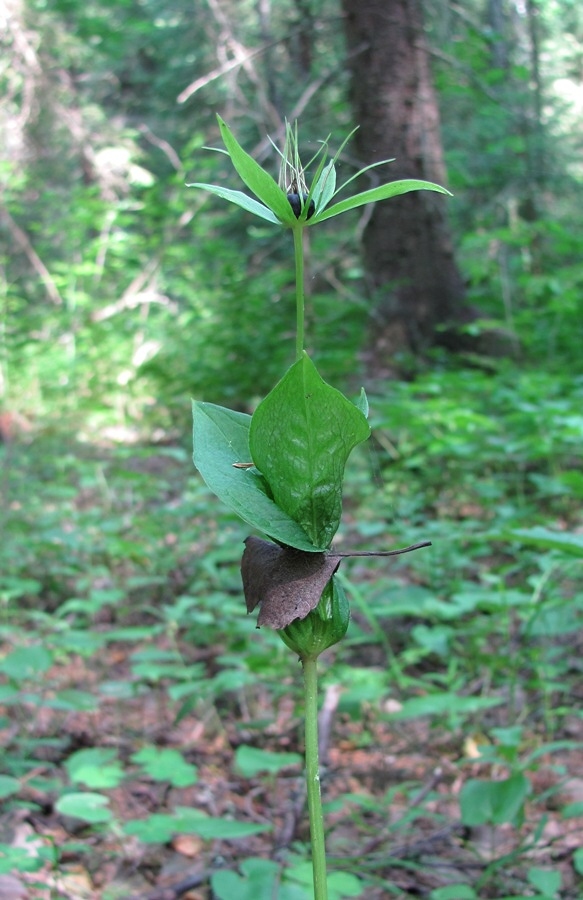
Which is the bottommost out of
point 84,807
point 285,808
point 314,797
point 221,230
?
point 285,808

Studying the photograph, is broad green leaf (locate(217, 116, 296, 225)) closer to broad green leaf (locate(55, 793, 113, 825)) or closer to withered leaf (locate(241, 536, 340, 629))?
withered leaf (locate(241, 536, 340, 629))

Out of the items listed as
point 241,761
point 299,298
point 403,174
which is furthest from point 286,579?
point 403,174

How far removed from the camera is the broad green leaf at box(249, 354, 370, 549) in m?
0.63

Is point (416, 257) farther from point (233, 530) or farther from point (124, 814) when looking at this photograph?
point (124, 814)

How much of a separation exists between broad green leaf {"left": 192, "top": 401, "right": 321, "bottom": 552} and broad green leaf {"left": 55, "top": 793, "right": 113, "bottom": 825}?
0.96 metres

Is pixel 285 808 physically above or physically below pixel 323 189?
below

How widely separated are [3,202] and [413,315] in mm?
4984

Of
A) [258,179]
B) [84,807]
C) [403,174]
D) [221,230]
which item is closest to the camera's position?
[258,179]

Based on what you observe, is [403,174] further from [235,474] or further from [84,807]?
[235,474]

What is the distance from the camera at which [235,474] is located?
0.67 m

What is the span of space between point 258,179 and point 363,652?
2.26 meters

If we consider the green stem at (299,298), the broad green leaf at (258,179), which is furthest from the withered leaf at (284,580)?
the broad green leaf at (258,179)

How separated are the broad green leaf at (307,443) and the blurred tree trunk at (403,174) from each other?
14.6 feet

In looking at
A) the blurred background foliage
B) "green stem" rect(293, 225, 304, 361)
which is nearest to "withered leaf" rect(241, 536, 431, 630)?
"green stem" rect(293, 225, 304, 361)
